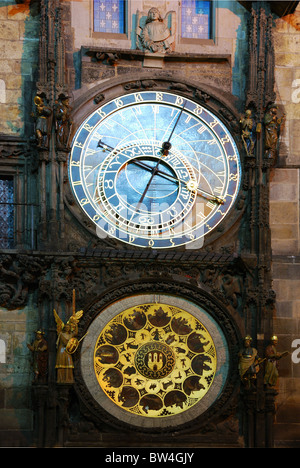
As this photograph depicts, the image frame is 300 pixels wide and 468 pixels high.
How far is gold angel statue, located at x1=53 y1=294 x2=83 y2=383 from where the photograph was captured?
20.6 meters

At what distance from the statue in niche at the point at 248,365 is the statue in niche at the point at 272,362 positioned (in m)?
0.15

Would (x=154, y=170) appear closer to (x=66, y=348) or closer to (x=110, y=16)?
(x=110, y=16)

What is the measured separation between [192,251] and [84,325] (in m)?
1.87

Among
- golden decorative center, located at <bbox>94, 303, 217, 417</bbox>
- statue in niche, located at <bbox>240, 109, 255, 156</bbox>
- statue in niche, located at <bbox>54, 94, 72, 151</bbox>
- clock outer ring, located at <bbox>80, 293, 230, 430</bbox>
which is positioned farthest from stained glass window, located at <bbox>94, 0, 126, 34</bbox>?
golden decorative center, located at <bbox>94, 303, 217, 417</bbox>

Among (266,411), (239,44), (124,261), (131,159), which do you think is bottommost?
(266,411)

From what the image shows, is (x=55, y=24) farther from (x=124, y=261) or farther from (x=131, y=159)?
(x=124, y=261)

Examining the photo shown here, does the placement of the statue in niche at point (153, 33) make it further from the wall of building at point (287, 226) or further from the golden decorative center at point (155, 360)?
the golden decorative center at point (155, 360)

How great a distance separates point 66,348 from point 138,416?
4.48 feet

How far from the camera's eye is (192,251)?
21.4m

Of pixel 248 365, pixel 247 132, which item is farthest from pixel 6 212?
pixel 248 365

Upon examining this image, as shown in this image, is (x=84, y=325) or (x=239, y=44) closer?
(x=84, y=325)

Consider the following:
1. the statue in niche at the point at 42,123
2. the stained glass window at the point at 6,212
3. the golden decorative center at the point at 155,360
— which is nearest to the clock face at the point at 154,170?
the statue in niche at the point at 42,123

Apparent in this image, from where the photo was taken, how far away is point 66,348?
20578 mm

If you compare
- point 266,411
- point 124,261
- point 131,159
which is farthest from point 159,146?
point 266,411
